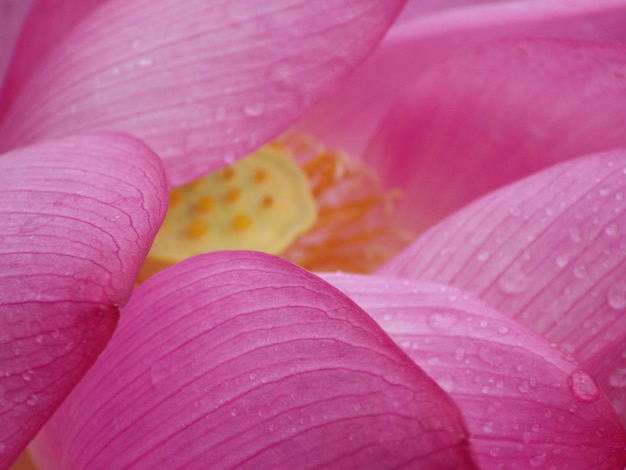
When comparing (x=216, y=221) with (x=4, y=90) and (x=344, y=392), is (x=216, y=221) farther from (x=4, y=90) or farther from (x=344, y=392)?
(x=344, y=392)

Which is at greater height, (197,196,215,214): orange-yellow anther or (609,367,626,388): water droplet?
(609,367,626,388): water droplet

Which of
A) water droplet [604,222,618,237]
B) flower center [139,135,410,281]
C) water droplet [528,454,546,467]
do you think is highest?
water droplet [604,222,618,237]

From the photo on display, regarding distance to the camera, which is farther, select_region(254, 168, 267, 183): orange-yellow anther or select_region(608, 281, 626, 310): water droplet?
select_region(254, 168, 267, 183): orange-yellow anther

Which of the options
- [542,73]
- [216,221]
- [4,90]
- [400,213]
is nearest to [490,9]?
[542,73]

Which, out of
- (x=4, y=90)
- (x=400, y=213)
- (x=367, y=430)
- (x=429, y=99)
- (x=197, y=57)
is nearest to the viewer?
(x=367, y=430)

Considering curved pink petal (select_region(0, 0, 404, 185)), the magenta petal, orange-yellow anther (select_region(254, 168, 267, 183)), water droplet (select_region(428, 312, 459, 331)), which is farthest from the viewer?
orange-yellow anther (select_region(254, 168, 267, 183))

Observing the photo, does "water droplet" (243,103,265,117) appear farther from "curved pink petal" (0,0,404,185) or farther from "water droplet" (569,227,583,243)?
"water droplet" (569,227,583,243)

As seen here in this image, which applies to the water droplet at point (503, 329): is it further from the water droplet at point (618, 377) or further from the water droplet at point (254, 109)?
the water droplet at point (254, 109)

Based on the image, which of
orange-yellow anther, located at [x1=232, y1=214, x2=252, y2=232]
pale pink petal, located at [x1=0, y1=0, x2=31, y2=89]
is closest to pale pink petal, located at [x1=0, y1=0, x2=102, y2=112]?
pale pink petal, located at [x1=0, y1=0, x2=31, y2=89]
